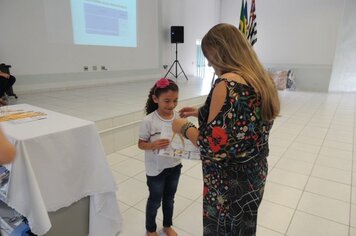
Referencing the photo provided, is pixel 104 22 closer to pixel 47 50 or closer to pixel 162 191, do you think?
pixel 47 50

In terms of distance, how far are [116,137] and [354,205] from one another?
2.40 m

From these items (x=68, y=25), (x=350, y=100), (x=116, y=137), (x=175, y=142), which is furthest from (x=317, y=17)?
(x=175, y=142)

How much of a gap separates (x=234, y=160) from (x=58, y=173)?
859mm

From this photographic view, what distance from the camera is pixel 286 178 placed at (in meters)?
2.33

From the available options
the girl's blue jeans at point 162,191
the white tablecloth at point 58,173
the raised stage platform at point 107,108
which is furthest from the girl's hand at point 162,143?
the raised stage platform at point 107,108

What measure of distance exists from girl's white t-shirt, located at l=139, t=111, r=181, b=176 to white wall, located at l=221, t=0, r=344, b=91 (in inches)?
321

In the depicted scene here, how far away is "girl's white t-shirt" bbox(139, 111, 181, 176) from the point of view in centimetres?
127

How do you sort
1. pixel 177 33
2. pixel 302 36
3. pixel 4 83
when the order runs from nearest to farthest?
pixel 4 83
pixel 177 33
pixel 302 36

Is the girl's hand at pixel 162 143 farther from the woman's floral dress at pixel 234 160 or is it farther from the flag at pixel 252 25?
the flag at pixel 252 25

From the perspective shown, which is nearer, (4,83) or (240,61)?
(240,61)

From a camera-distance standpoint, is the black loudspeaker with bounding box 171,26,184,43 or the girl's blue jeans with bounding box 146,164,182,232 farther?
the black loudspeaker with bounding box 171,26,184,43

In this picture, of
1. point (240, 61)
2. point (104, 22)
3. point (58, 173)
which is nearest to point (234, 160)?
point (240, 61)

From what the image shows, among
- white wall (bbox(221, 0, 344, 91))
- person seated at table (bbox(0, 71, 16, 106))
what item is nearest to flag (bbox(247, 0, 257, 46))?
person seated at table (bbox(0, 71, 16, 106))

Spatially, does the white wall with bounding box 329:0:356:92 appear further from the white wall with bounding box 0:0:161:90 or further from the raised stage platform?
the white wall with bounding box 0:0:161:90
